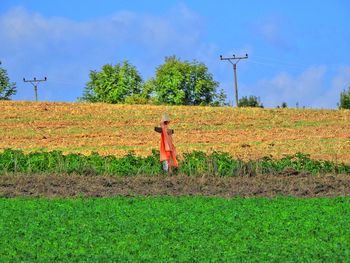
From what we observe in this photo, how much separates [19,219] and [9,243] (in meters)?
2.48

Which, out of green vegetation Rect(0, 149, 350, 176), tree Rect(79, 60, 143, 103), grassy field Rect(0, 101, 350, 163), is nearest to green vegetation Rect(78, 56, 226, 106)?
tree Rect(79, 60, 143, 103)

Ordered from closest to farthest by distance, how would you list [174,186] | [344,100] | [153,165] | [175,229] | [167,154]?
[175,229], [174,186], [167,154], [153,165], [344,100]

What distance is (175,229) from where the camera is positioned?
13594 millimetres

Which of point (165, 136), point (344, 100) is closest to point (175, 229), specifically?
point (165, 136)

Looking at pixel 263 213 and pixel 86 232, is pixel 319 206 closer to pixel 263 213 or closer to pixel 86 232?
pixel 263 213

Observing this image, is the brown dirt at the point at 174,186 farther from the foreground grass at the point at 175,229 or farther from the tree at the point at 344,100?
the tree at the point at 344,100

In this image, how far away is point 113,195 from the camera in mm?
19203

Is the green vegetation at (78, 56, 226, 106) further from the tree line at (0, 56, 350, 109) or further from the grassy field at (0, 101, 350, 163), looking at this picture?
the grassy field at (0, 101, 350, 163)

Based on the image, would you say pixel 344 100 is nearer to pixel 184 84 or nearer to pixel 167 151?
pixel 184 84

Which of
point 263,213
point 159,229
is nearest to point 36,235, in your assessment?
point 159,229

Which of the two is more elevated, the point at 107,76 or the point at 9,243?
the point at 107,76

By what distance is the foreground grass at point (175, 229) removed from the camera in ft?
37.6

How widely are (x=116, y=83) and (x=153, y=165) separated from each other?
7562 centimetres

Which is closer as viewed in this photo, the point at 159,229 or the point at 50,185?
the point at 159,229
